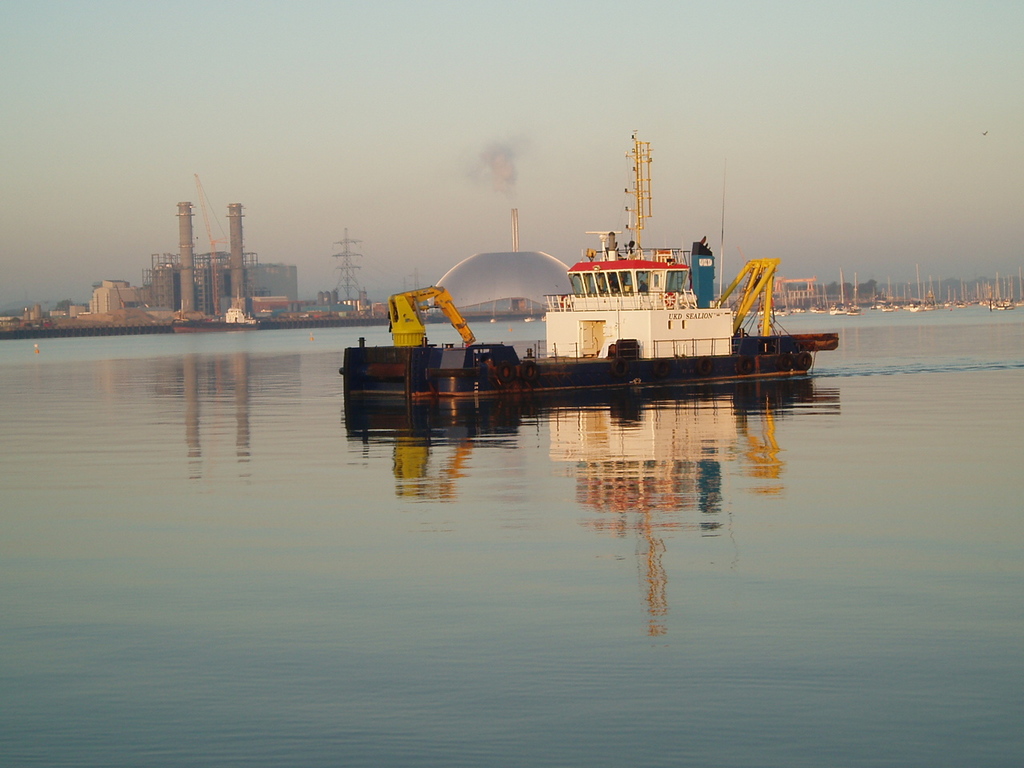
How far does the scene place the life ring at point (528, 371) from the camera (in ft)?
152

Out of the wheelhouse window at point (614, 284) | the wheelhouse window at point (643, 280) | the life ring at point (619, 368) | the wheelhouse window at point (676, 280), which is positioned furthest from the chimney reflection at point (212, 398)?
the wheelhouse window at point (676, 280)

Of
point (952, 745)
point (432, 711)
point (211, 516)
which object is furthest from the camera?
point (211, 516)

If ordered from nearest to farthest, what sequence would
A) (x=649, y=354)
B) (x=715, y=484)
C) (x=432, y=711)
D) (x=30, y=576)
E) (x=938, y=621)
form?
(x=432, y=711) → (x=938, y=621) → (x=30, y=576) → (x=715, y=484) → (x=649, y=354)

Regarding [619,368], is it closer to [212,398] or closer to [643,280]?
[643,280]

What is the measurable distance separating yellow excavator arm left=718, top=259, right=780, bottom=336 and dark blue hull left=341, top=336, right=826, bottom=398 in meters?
6.63

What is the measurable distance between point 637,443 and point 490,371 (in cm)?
1557

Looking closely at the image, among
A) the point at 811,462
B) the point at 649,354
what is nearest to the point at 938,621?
the point at 811,462

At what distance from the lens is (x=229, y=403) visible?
2010 inches

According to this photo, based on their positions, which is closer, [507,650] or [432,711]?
[432,711]

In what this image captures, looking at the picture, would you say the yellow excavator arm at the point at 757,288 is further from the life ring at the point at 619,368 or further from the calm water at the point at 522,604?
the calm water at the point at 522,604

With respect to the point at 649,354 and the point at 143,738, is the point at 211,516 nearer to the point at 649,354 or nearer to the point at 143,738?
the point at 143,738

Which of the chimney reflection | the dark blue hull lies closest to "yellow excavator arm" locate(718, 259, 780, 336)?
the dark blue hull

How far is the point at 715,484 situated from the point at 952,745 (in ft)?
46.4

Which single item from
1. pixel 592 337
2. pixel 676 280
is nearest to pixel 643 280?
pixel 676 280
